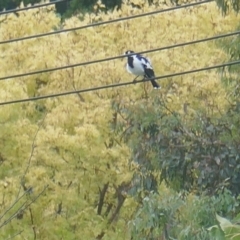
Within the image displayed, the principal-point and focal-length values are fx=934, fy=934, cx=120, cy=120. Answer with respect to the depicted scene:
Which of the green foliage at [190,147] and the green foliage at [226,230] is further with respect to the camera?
the green foliage at [190,147]

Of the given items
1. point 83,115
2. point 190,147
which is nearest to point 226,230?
point 190,147

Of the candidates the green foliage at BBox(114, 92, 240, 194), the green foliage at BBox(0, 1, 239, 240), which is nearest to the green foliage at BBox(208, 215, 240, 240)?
the green foliage at BBox(114, 92, 240, 194)

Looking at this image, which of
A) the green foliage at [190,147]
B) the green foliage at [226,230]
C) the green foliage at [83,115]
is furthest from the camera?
the green foliage at [83,115]

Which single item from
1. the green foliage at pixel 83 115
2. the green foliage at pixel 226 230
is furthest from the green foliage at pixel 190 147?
the green foliage at pixel 226 230

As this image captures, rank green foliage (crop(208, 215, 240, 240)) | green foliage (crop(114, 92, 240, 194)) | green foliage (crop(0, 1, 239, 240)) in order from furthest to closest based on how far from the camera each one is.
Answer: green foliage (crop(0, 1, 239, 240)), green foliage (crop(114, 92, 240, 194)), green foliage (crop(208, 215, 240, 240))

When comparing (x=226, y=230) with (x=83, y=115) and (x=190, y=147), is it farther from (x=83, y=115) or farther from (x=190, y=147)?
(x=83, y=115)

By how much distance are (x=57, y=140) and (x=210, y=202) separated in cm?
904

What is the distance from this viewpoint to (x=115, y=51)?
64.5 feet

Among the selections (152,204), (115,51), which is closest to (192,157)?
(152,204)

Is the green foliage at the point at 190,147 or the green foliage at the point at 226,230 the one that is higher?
the green foliage at the point at 190,147

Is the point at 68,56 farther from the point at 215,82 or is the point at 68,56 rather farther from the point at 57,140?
the point at 215,82

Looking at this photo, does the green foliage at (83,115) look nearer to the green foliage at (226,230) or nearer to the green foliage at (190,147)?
the green foliage at (190,147)

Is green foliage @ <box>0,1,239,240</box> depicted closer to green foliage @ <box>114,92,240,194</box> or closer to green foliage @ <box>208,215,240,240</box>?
green foliage @ <box>114,92,240,194</box>

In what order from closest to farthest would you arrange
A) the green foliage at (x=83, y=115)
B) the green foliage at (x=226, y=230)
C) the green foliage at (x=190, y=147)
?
the green foliage at (x=226, y=230)
the green foliage at (x=190, y=147)
the green foliage at (x=83, y=115)
